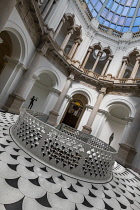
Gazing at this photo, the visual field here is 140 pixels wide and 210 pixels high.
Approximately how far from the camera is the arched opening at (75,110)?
45.2 ft

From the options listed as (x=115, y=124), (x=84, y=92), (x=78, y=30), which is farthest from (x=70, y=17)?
(x=115, y=124)

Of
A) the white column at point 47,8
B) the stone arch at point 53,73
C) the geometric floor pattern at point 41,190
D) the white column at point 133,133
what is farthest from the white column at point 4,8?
the white column at point 133,133

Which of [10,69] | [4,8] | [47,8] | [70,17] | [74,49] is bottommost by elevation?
[10,69]

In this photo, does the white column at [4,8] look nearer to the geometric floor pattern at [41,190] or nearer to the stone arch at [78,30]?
the geometric floor pattern at [41,190]

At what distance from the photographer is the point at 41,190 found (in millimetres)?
2439

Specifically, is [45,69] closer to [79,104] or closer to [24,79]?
[24,79]

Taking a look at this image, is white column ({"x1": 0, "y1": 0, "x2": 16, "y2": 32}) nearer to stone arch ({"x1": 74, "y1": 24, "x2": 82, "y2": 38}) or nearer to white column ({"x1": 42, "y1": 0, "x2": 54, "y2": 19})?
white column ({"x1": 42, "y1": 0, "x2": 54, "y2": 19})

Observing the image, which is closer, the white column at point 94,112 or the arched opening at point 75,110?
the white column at point 94,112

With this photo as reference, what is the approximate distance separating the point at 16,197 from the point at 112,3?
2149cm

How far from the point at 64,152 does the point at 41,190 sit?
4.54 feet

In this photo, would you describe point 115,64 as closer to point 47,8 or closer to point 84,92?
point 84,92

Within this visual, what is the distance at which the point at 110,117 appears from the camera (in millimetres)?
13594

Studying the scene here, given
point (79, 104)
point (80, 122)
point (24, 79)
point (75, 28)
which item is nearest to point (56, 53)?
point (24, 79)

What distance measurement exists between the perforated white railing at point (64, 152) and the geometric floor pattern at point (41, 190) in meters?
0.23
